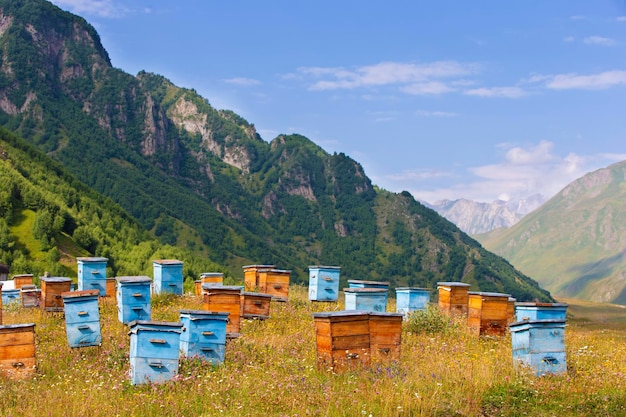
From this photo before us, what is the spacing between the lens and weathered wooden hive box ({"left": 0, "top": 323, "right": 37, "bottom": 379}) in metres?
13.8

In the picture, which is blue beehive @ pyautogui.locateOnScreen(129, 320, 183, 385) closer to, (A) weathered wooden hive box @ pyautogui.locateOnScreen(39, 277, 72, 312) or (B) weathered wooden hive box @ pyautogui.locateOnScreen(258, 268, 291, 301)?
(A) weathered wooden hive box @ pyautogui.locateOnScreen(39, 277, 72, 312)

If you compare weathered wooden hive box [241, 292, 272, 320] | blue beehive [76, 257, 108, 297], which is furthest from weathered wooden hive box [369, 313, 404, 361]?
blue beehive [76, 257, 108, 297]

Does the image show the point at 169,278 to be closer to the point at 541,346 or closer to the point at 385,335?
the point at 385,335

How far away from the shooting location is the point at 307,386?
12984 mm

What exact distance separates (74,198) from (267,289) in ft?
379

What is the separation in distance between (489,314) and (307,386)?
8.41 metres

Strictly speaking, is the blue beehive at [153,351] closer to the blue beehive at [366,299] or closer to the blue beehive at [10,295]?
the blue beehive at [366,299]

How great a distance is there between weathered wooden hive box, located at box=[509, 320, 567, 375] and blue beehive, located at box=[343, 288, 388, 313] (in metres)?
7.14

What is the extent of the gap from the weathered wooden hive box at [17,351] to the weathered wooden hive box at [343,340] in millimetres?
5989

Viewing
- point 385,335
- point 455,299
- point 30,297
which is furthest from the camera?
point 30,297

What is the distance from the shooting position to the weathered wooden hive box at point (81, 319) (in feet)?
53.1

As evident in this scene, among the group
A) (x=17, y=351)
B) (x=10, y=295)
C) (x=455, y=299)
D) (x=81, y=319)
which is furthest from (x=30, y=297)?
(x=455, y=299)

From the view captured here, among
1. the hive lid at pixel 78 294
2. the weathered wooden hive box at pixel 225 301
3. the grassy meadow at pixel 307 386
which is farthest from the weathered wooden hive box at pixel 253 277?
the hive lid at pixel 78 294

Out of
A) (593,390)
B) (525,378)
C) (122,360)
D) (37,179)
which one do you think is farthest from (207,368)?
(37,179)
